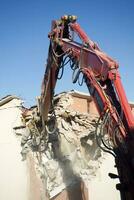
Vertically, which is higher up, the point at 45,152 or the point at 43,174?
the point at 45,152

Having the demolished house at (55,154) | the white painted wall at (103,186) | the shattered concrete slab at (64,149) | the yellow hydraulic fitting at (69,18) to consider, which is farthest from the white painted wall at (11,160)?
the yellow hydraulic fitting at (69,18)

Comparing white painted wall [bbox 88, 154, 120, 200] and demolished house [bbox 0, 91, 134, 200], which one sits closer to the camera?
white painted wall [bbox 88, 154, 120, 200]

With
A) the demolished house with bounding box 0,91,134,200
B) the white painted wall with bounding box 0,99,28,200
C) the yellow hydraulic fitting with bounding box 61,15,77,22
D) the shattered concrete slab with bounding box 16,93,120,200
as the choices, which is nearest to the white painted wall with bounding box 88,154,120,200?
the demolished house with bounding box 0,91,134,200

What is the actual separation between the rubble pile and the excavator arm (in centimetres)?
383

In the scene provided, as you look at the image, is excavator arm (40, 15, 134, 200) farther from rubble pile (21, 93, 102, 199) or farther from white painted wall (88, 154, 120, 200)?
white painted wall (88, 154, 120, 200)

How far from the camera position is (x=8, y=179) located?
12414 mm

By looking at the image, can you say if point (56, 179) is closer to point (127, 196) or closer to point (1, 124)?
point (1, 124)

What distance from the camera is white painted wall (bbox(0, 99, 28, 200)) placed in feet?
40.4

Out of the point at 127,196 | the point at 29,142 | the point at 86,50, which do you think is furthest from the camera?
the point at 29,142

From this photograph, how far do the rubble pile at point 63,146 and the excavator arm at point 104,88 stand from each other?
151 inches

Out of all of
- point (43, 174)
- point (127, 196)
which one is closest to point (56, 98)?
point (43, 174)

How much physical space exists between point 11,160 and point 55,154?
1762 mm

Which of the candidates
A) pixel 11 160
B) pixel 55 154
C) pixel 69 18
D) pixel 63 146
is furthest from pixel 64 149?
pixel 69 18

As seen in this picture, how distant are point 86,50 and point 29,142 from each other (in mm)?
6427
